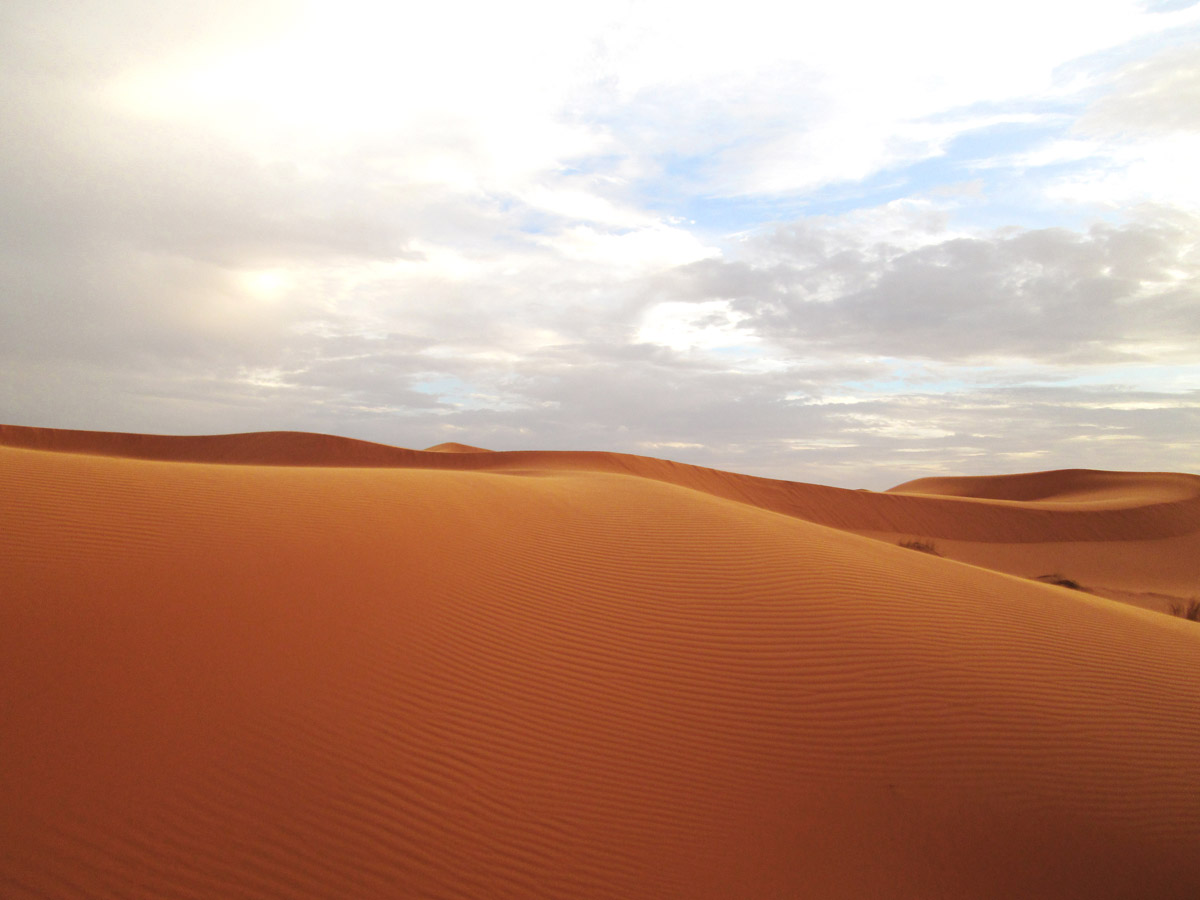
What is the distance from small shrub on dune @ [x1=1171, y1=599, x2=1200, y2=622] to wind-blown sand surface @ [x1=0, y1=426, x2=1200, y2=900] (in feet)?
21.2

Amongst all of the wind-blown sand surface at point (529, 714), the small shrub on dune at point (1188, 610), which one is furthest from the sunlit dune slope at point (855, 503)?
the wind-blown sand surface at point (529, 714)

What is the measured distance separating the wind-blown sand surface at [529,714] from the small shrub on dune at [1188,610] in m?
6.47

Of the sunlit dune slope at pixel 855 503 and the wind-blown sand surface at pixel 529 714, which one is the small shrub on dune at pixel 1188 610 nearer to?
the wind-blown sand surface at pixel 529 714

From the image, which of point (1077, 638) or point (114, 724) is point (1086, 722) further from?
point (114, 724)

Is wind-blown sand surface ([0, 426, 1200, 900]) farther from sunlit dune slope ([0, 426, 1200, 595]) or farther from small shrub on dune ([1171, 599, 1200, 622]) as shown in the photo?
sunlit dune slope ([0, 426, 1200, 595])

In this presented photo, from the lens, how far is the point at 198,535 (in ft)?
22.9

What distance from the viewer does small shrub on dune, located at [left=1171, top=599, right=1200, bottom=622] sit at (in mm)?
13742

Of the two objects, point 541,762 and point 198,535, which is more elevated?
point 198,535

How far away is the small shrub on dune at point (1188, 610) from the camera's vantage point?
13742mm

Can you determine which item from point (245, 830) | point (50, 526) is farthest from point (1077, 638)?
point (50, 526)

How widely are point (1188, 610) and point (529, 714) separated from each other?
1549cm

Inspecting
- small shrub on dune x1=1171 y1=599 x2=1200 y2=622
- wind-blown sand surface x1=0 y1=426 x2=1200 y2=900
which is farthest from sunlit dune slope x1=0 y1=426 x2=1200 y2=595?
wind-blown sand surface x1=0 y1=426 x2=1200 y2=900

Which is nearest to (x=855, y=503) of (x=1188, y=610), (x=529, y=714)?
(x=1188, y=610)

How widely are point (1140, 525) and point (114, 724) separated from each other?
33663 millimetres
